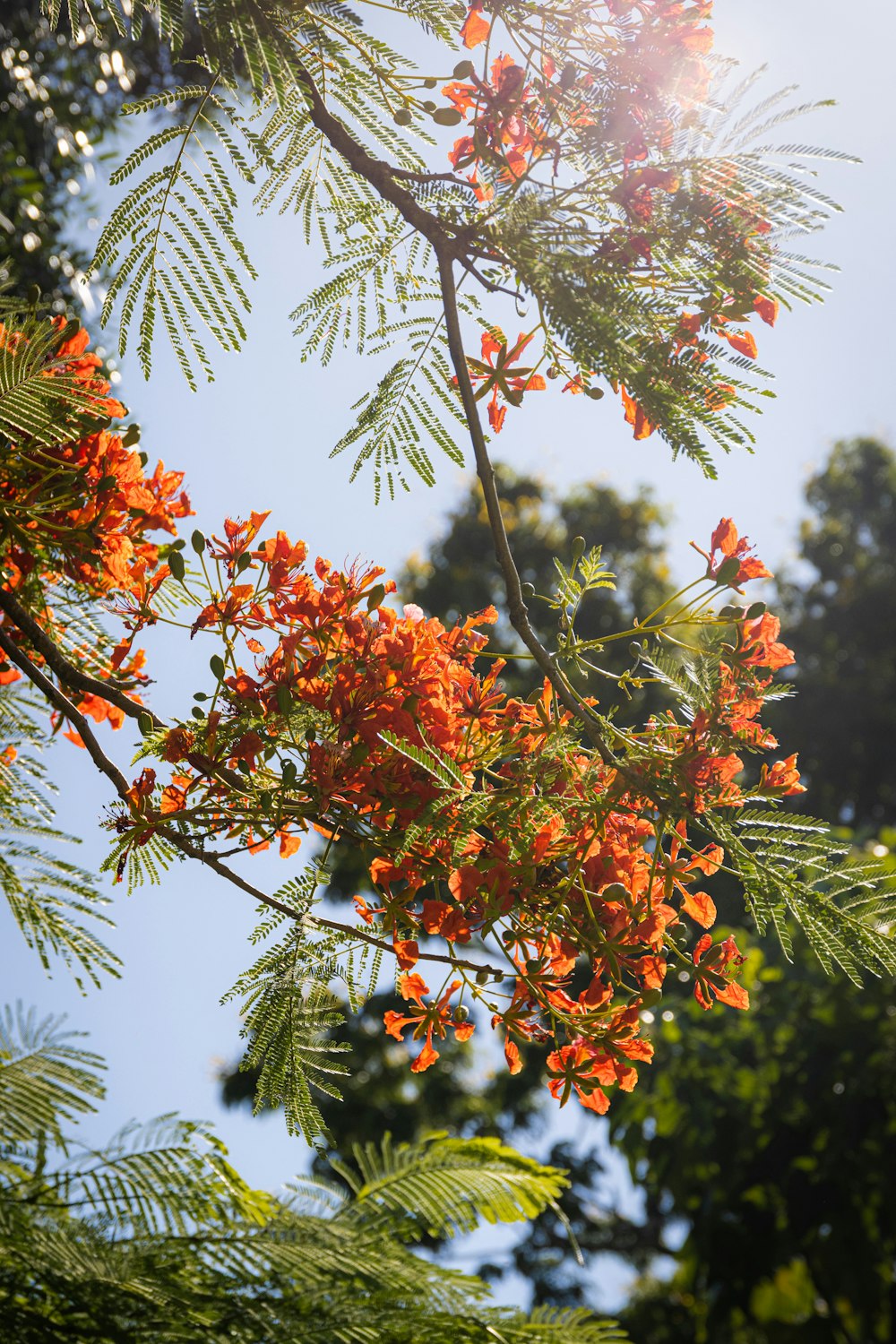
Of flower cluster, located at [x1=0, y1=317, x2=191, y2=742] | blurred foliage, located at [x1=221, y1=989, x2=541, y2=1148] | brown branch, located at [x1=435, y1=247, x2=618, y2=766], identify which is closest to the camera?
brown branch, located at [x1=435, y1=247, x2=618, y2=766]

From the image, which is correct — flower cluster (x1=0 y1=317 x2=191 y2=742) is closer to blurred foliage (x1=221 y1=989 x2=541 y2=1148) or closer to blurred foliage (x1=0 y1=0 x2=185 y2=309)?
blurred foliage (x1=0 y1=0 x2=185 y2=309)

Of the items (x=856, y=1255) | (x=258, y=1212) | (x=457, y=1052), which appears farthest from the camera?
(x=457, y=1052)

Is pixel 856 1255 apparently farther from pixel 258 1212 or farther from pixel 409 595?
pixel 409 595

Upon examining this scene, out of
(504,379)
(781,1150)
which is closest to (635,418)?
(504,379)

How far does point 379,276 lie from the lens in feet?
5.46

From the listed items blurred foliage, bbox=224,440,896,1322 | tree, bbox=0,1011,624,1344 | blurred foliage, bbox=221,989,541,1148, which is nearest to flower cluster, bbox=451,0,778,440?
tree, bbox=0,1011,624,1344

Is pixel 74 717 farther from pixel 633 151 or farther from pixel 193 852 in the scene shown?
pixel 633 151

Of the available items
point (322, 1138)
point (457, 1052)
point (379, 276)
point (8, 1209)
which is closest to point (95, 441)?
point (379, 276)

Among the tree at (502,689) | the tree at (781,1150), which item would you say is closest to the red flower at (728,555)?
the tree at (502,689)

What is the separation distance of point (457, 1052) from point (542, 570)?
188 inches

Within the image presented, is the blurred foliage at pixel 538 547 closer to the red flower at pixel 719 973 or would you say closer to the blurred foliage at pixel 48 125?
the blurred foliage at pixel 48 125

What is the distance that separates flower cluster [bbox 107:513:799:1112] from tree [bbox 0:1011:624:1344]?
507mm

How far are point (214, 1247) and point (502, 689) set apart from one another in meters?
0.98

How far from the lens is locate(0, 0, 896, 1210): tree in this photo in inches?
45.5
